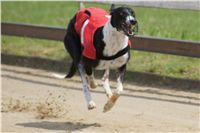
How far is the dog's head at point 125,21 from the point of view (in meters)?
6.52

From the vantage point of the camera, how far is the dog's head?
21.4 feet

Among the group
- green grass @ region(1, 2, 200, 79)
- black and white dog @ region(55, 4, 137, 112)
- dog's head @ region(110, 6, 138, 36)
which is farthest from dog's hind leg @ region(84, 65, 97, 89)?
green grass @ region(1, 2, 200, 79)

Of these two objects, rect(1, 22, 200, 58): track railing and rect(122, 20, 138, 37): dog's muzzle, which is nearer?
rect(122, 20, 138, 37): dog's muzzle

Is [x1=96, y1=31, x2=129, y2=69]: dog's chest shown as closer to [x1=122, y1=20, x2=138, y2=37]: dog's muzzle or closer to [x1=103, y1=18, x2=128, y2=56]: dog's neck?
[x1=103, y1=18, x2=128, y2=56]: dog's neck

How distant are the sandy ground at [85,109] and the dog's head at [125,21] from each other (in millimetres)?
1083

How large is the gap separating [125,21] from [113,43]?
1.34ft

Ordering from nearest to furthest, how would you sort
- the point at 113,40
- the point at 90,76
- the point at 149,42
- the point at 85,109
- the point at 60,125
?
the point at 113,40 → the point at 60,125 → the point at 90,76 → the point at 85,109 → the point at 149,42

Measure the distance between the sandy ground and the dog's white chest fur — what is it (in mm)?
710

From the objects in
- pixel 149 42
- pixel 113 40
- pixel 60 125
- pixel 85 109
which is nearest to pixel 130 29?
pixel 113 40

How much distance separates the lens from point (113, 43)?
22.7 ft

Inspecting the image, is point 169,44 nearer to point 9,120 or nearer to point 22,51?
point 9,120

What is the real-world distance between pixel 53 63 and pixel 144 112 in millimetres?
3579

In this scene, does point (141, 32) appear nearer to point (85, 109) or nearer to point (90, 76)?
point (85, 109)

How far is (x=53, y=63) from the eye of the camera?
11.1 m
